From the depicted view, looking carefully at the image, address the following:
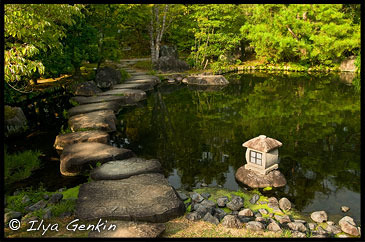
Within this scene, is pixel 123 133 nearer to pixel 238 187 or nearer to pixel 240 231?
pixel 238 187

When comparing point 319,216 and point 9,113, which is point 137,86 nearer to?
point 9,113

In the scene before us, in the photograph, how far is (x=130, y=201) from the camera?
6.99 meters

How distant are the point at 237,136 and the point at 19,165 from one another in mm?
8623

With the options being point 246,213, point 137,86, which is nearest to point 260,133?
point 246,213

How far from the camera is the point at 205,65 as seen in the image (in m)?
32.7

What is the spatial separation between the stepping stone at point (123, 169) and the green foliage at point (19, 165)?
261 centimetres

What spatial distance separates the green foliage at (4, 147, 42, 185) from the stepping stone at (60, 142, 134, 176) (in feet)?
3.62

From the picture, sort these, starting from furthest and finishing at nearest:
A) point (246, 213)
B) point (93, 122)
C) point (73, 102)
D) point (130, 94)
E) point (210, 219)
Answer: point (130, 94) → point (73, 102) → point (93, 122) → point (246, 213) → point (210, 219)

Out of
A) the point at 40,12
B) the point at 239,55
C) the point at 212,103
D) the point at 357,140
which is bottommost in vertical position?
the point at 357,140

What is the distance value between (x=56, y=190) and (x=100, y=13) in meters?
18.3

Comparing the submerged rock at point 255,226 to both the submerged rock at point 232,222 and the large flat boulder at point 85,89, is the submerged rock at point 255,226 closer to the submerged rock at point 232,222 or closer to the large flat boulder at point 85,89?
the submerged rock at point 232,222

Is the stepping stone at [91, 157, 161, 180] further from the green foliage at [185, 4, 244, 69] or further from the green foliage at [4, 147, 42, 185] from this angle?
the green foliage at [185, 4, 244, 69]

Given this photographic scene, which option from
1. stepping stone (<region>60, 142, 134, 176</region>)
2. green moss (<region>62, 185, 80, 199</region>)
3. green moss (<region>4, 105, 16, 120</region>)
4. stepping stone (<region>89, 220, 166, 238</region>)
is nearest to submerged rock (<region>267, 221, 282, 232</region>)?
stepping stone (<region>89, 220, 166, 238</region>)

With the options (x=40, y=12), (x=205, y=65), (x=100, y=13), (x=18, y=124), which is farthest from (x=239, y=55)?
(x=40, y=12)
